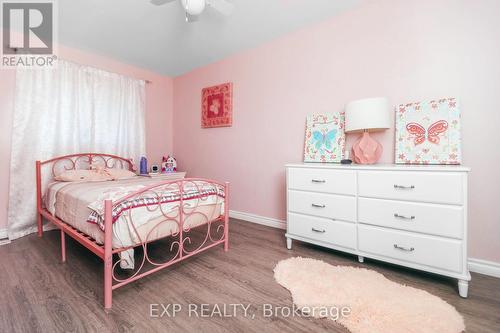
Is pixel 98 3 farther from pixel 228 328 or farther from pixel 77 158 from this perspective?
pixel 228 328

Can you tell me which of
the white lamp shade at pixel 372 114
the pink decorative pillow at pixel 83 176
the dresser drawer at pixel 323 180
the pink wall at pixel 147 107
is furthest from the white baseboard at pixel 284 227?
the pink wall at pixel 147 107

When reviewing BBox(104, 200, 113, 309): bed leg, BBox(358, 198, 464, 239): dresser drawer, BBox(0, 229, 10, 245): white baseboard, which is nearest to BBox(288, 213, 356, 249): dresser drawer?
BBox(358, 198, 464, 239): dresser drawer

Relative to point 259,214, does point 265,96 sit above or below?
above

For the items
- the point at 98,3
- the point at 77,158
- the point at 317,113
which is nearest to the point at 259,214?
the point at 317,113

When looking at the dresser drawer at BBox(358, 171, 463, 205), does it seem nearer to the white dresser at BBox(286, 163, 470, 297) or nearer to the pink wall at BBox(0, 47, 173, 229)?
the white dresser at BBox(286, 163, 470, 297)

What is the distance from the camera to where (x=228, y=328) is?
53.6 inches

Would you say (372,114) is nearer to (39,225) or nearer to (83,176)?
(83,176)

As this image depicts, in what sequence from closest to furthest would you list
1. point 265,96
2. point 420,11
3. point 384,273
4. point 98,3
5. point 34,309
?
point 34,309 < point 384,273 < point 420,11 < point 98,3 < point 265,96

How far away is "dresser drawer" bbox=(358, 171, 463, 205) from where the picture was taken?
167 cm

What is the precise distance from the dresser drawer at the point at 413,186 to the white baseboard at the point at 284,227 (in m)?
0.84

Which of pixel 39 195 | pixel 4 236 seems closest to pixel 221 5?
pixel 39 195

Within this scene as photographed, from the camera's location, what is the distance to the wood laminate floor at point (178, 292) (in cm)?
138

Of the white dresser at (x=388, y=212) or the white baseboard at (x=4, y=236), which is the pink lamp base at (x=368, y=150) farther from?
the white baseboard at (x=4, y=236)

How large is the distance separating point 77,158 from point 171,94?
2099 mm
